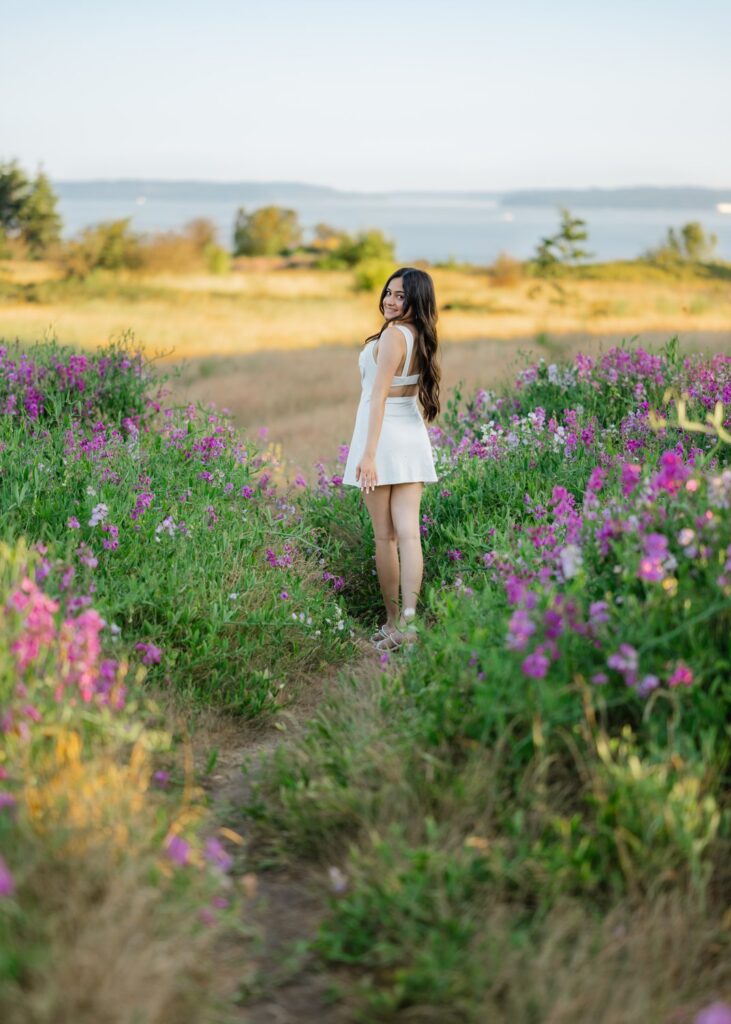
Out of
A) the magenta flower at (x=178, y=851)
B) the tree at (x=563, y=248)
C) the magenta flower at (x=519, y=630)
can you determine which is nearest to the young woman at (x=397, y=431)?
the magenta flower at (x=519, y=630)

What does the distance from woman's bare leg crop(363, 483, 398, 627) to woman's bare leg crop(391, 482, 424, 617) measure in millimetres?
62

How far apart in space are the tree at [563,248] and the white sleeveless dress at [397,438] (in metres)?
26.4

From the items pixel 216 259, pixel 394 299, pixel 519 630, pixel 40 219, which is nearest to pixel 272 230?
pixel 216 259

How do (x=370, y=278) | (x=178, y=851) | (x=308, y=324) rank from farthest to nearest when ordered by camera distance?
(x=370, y=278), (x=308, y=324), (x=178, y=851)

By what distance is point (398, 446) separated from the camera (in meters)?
5.62

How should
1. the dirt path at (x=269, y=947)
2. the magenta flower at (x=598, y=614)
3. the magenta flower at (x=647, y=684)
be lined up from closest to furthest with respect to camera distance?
1. the dirt path at (x=269, y=947)
2. the magenta flower at (x=647, y=684)
3. the magenta flower at (x=598, y=614)

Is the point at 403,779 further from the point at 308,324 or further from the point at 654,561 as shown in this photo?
the point at 308,324

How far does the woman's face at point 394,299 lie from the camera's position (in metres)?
5.50

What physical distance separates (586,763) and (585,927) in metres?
0.56

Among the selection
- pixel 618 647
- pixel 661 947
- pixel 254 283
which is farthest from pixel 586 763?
pixel 254 283

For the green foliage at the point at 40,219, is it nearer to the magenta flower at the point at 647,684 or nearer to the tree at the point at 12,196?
the tree at the point at 12,196

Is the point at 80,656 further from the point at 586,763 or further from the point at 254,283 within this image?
the point at 254,283

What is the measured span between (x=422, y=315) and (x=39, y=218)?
1916 inches

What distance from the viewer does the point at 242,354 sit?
70.8ft
